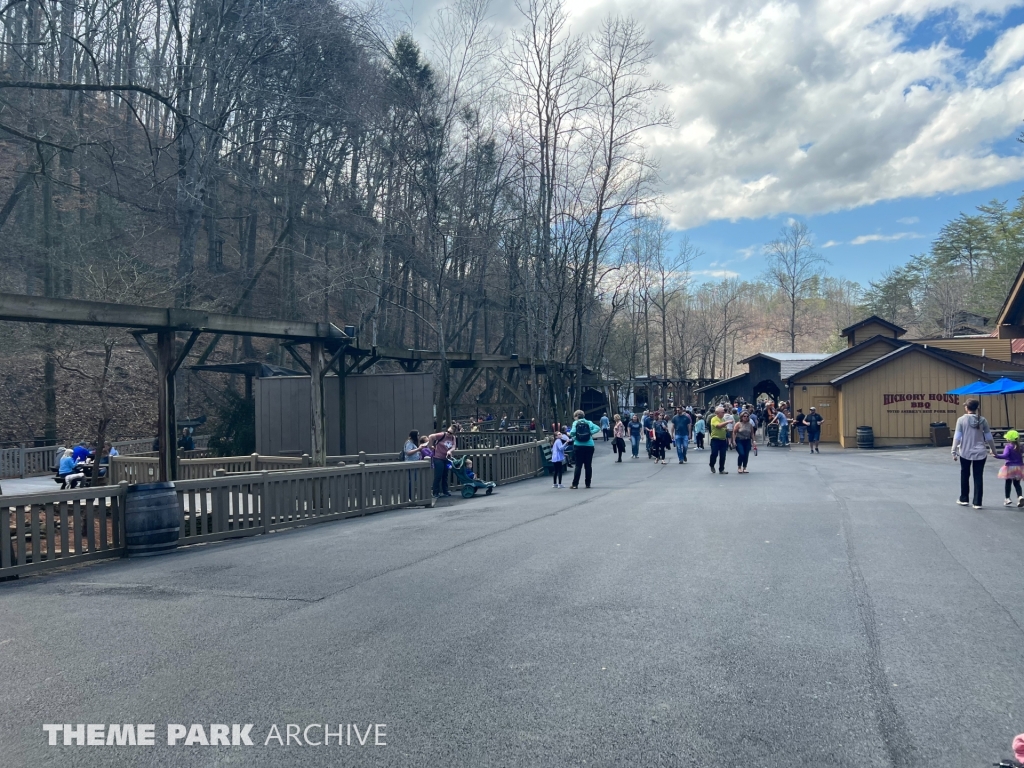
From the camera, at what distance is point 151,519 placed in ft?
31.8

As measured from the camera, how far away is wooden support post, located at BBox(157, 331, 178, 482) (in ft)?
37.2

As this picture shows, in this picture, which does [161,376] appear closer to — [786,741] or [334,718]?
[334,718]

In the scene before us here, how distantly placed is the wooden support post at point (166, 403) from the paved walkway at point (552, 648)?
1.98 meters

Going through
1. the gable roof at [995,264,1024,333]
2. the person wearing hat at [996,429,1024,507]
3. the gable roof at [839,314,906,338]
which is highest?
the gable roof at [839,314,906,338]

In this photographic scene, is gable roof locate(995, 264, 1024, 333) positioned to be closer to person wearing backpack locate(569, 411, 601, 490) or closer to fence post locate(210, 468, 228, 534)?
person wearing backpack locate(569, 411, 601, 490)

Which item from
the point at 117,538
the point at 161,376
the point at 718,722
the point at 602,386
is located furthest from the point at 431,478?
the point at 602,386

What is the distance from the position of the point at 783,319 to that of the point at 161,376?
138352 mm

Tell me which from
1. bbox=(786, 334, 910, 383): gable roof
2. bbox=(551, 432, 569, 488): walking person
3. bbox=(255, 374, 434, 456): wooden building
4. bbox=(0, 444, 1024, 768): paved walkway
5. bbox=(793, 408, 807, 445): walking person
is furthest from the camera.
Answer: bbox=(786, 334, 910, 383): gable roof

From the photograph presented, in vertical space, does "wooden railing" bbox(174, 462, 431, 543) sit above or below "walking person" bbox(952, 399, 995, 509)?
below

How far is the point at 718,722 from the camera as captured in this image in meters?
3.97

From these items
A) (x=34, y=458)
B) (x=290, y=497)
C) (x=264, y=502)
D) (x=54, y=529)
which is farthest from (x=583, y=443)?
(x=34, y=458)

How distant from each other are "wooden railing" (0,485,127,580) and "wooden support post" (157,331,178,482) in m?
1.50

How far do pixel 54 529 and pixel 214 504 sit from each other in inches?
91.1

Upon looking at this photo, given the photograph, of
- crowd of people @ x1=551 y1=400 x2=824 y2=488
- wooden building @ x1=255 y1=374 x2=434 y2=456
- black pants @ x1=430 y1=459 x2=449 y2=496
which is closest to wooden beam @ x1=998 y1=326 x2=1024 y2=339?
crowd of people @ x1=551 y1=400 x2=824 y2=488
